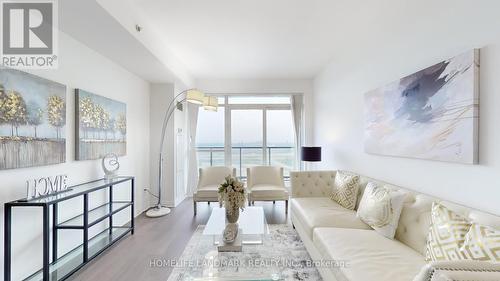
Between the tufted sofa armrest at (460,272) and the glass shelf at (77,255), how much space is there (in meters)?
2.67

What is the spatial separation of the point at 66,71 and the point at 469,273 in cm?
337

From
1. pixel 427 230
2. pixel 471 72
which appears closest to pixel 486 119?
pixel 471 72

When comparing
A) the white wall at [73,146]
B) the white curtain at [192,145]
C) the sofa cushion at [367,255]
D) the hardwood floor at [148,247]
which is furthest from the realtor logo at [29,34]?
the white curtain at [192,145]

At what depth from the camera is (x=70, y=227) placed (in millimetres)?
2207

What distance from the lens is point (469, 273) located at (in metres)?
0.85

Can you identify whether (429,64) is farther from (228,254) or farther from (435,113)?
(228,254)

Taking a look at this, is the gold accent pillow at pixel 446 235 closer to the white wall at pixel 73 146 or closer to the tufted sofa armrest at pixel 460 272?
the tufted sofa armrest at pixel 460 272

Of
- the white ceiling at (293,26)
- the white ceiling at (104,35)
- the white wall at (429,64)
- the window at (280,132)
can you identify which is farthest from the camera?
the window at (280,132)

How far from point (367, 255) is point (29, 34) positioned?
3.34m

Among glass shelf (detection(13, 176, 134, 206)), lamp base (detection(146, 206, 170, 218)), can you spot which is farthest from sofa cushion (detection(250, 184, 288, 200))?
glass shelf (detection(13, 176, 134, 206))

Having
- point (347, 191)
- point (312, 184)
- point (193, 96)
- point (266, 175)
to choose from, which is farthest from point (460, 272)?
point (266, 175)

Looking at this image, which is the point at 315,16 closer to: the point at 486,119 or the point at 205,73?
the point at 486,119

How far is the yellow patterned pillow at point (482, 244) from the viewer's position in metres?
1.12

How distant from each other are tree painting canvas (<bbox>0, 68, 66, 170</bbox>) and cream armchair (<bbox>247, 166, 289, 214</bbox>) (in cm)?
262
